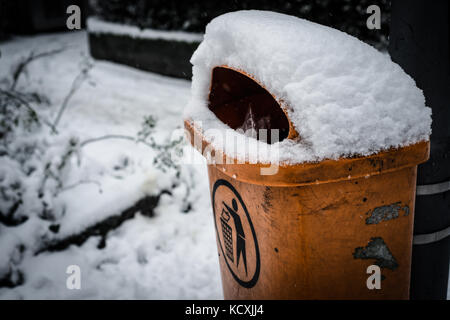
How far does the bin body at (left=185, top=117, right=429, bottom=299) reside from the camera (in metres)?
1.00

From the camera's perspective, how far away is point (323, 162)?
960 millimetres

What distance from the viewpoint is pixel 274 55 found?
41.2 inches

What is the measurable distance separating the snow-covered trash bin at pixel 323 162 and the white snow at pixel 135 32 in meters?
4.45

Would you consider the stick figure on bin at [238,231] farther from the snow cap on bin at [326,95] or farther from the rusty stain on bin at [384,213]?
the rusty stain on bin at [384,213]

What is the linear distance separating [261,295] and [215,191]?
435 mm

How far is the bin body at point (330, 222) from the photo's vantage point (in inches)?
39.5

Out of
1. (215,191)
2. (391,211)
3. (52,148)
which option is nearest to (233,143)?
(215,191)

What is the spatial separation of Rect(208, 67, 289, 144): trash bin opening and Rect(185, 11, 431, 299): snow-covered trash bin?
28cm

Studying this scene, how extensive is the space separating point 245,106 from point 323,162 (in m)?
0.77

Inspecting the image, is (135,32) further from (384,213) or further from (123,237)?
(384,213)
